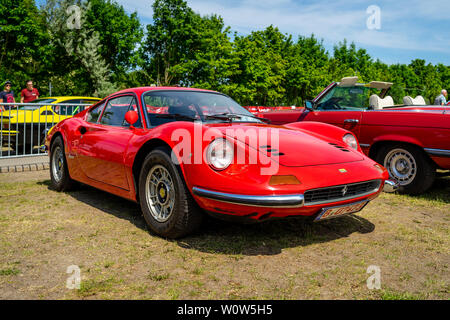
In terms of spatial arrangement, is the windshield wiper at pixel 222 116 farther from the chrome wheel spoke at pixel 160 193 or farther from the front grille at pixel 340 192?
the front grille at pixel 340 192

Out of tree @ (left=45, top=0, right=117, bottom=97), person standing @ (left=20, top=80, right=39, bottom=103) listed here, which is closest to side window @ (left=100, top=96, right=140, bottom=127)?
person standing @ (left=20, top=80, right=39, bottom=103)

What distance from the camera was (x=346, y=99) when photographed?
624 cm

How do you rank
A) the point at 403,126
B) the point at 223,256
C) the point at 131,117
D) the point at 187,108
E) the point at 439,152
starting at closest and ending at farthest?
the point at 223,256
the point at 131,117
the point at 187,108
the point at 439,152
the point at 403,126

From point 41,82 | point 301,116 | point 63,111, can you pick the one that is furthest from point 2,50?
point 301,116

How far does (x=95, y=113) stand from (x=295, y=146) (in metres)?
2.70

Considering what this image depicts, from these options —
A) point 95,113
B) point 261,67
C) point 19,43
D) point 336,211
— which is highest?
point 19,43

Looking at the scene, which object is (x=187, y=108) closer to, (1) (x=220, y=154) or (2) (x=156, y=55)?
(1) (x=220, y=154)

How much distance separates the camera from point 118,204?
15.7 feet

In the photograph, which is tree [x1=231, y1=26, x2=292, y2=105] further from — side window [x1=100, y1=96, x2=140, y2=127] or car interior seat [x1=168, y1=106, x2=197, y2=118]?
car interior seat [x1=168, y1=106, x2=197, y2=118]

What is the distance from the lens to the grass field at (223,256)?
2.47 metres

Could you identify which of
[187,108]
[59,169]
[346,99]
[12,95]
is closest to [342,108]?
[346,99]

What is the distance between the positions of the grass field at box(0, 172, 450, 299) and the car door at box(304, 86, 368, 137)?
1.78 metres
